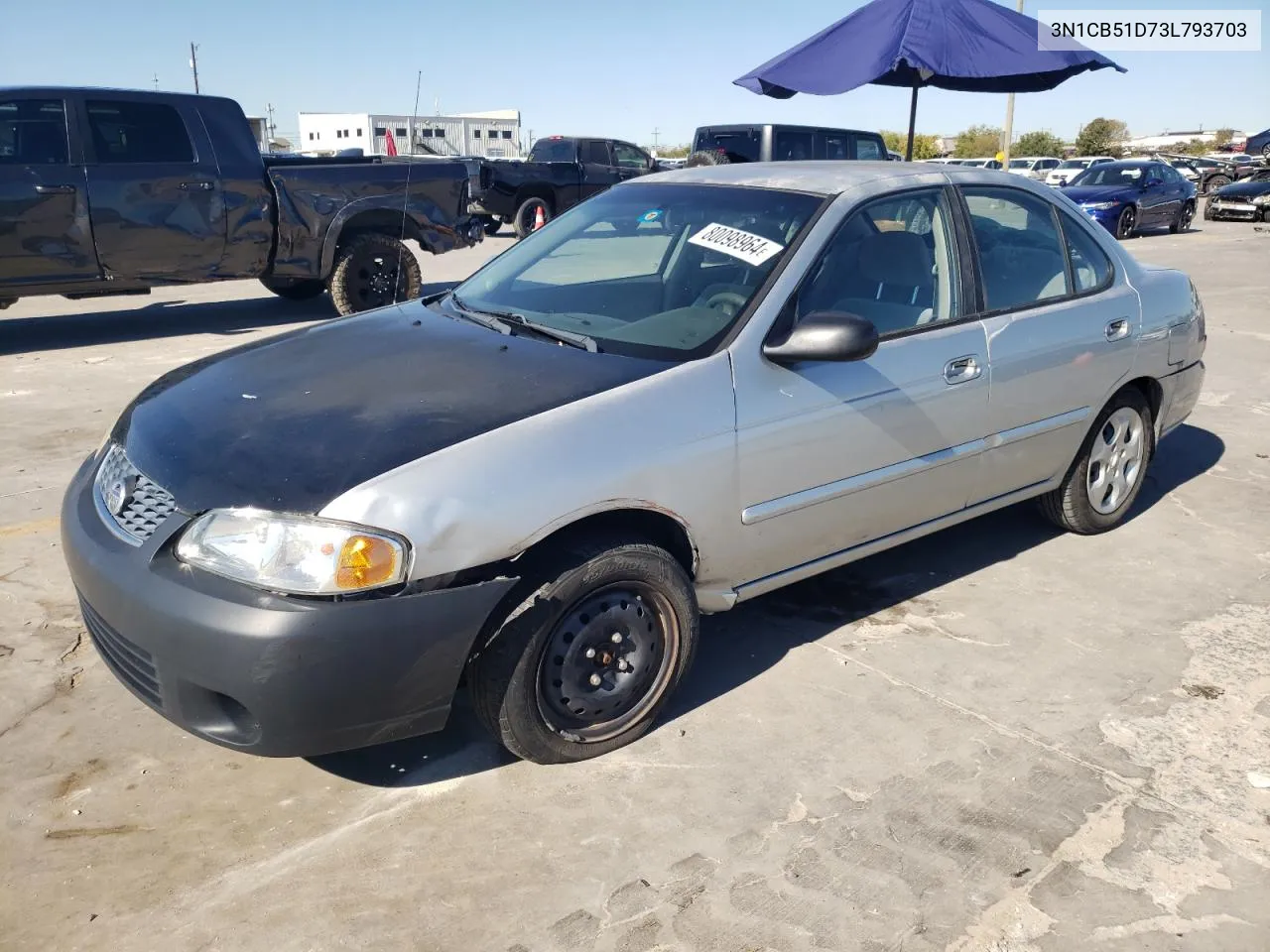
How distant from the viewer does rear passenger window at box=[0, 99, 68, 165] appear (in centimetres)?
796

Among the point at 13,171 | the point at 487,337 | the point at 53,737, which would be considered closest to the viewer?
the point at 53,737

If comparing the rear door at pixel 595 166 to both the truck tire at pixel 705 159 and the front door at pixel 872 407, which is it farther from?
the front door at pixel 872 407

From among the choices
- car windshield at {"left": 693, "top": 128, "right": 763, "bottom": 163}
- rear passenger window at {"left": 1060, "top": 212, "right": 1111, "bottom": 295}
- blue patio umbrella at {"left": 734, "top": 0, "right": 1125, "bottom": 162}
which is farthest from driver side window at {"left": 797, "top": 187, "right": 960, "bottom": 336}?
car windshield at {"left": 693, "top": 128, "right": 763, "bottom": 163}

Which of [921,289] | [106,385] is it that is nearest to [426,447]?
[921,289]

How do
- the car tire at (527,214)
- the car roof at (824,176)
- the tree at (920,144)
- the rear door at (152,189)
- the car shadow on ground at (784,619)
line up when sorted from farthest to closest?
the tree at (920,144)
the car tire at (527,214)
the rear door at (152,189)
the car roof at (824,176)
the car shadow on ground at (784,619)

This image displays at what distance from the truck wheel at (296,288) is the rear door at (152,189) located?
1.65 m

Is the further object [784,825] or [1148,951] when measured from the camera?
[784,825]

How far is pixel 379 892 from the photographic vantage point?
253 centimetres

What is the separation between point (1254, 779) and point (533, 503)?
217cm

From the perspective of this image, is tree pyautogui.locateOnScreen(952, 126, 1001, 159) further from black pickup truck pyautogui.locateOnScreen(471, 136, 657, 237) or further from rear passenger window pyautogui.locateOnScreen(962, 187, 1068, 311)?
rear passenger window pyautogui.locateOnScreen(962, 187, 1068, 311)

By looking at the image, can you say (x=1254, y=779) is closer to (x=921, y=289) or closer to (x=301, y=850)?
(x=921, y=289)

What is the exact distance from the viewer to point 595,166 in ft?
63.5

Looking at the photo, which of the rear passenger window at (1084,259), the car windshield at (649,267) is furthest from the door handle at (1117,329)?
the car windshield at (649,267)

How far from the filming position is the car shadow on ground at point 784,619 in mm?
3057
